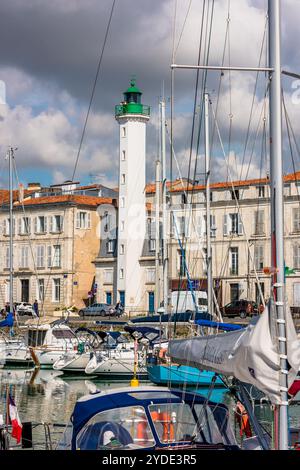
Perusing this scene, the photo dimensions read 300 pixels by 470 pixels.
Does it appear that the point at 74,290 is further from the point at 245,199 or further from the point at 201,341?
the point at 201,341

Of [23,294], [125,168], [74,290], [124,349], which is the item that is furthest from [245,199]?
[124,349]

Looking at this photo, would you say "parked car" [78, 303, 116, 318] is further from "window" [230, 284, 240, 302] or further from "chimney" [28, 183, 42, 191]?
"chimney" [28, 183, 42, 191]

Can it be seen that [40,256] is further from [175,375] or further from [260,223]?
[175,375]

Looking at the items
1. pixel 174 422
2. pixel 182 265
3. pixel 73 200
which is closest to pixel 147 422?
pixel 174 422

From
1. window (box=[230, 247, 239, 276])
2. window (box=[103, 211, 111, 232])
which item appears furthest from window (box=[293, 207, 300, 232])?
window (box=[103, 211, 111, 232])

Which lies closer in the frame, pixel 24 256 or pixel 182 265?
pixel 182 265

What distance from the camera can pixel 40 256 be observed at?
83.8 metres

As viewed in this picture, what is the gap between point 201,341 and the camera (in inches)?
A: 491

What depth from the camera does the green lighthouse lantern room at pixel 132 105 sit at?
74938mm

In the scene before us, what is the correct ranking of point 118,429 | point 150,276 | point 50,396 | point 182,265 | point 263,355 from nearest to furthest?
point 263,355 → point 118,429 → point 50,396 → point 182,265 → point 150,276

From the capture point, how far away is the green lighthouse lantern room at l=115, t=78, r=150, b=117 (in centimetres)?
7494

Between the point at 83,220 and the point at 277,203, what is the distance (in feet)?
238

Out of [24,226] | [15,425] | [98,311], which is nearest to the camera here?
[15,425]

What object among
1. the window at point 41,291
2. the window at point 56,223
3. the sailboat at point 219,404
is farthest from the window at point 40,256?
the sailboat at point 219,404
